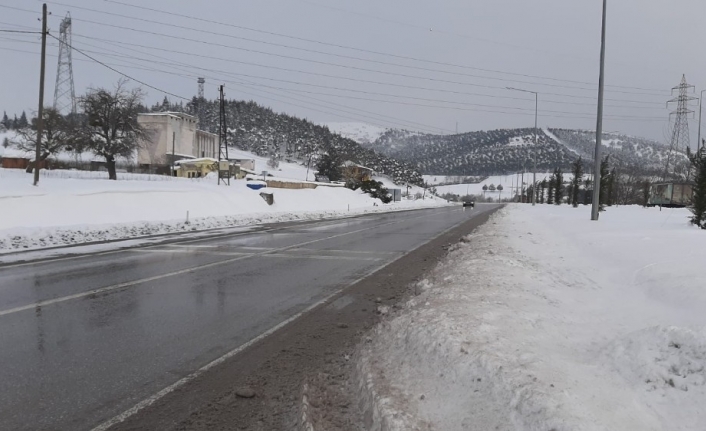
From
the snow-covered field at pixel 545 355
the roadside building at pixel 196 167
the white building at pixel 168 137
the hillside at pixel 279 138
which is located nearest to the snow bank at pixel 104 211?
the snow-covered field at pixel 545 355

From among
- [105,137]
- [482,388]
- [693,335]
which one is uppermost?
[105,137]

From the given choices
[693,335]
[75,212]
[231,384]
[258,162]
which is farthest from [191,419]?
[258,162]

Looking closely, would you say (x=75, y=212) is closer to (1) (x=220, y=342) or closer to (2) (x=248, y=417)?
(1) (x=220, y=342)

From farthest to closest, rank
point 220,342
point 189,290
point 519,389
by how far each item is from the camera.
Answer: point 189,290 → point 220,342 → point 519,389

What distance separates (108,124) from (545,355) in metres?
50.1

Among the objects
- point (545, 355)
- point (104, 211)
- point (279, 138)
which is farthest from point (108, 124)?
point (279, 138)

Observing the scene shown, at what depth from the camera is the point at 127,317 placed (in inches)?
270

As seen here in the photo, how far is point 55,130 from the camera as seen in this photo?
48.5m

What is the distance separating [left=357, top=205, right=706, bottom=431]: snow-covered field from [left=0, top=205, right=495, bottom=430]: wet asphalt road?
209 cm

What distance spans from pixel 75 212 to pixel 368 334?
67.8 ft

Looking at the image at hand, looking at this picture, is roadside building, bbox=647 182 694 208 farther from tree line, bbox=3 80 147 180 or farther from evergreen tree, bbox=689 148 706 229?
tree line, bbox=3 80 147 180

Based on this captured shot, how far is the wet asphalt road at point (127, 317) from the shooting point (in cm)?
436

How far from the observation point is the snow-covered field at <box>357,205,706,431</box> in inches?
134

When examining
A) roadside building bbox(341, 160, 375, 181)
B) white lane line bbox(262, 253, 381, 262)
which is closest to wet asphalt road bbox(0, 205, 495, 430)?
white lane line bbox(262, 253, 381, 262)
